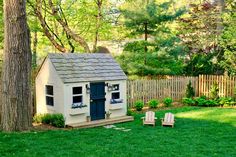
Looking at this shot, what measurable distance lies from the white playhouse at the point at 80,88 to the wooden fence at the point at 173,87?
11.0ft

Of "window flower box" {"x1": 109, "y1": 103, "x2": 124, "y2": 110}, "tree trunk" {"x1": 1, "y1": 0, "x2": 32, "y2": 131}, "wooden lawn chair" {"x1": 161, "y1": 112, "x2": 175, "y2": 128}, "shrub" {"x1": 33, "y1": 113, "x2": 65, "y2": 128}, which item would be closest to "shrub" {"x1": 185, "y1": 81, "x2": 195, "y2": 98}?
"window flower box" {"x1": 109, "y1": 103, "x2": 124, "y2": 110}

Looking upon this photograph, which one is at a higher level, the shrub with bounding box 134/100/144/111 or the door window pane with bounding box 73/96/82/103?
the door window pane with bounding box 73/96/82/103

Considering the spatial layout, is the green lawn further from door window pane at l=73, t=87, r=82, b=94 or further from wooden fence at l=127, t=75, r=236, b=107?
wooden fence at l=127, t=75, r=236, b=107

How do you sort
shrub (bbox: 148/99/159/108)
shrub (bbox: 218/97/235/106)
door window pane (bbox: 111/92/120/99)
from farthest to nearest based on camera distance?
1. shrub (bbox: 218/97/235/106)
2. shrub (bbox: 148/99/159/108)
3. door window pane (bbox: 111/92/120/99)

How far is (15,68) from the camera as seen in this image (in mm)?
11797

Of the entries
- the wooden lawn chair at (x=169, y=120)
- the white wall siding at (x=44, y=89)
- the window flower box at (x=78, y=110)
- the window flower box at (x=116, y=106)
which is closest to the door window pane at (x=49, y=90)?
the white wall siding at (x=44, y=89)

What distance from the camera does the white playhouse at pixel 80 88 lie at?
1341 centimetres

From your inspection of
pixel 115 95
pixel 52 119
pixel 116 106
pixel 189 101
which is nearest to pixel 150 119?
pixel 116 106

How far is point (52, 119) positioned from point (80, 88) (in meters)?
1.71

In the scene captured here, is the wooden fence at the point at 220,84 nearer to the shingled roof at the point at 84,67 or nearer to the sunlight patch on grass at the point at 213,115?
the sunlight patch on grass at the point at 213,115

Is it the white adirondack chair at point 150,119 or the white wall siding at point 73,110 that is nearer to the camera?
the white wall siding at point 73,110

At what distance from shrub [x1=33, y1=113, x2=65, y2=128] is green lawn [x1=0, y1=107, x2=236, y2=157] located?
0.89 m

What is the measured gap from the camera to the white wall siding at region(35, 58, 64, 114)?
1342cm

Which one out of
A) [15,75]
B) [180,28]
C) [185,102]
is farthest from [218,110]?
[180,28]
